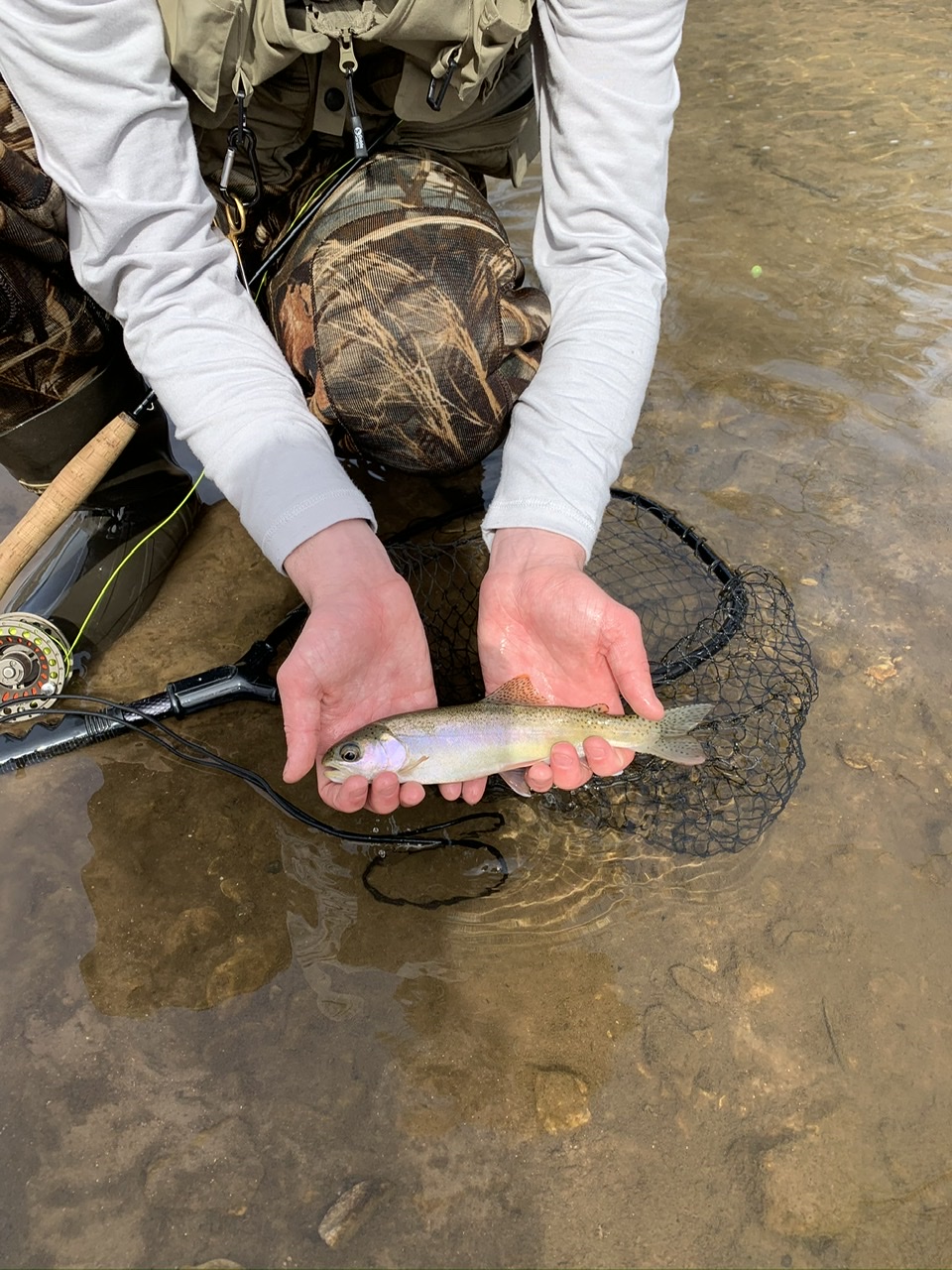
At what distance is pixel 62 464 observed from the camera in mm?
3115

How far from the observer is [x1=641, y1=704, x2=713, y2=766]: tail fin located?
7.14ft

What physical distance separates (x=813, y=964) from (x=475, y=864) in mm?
931

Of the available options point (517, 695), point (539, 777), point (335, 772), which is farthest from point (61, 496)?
point (539, 777)

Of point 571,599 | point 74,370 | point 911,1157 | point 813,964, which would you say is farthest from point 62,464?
point 911,1157

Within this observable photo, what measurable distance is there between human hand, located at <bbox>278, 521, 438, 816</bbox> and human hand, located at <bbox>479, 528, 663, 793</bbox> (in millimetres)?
241

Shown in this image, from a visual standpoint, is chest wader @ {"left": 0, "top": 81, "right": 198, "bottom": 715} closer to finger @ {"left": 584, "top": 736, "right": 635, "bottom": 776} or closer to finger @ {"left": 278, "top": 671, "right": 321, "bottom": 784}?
finger @ {"left": 278, "top": 671, "right": 321, "bottom": 784}

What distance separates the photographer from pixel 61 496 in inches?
106

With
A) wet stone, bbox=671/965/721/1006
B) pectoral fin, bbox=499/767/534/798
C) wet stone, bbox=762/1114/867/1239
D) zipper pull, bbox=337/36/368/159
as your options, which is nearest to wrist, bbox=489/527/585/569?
pectoral fin, bbox=499/767/534/798

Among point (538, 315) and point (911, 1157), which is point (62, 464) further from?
point (911, 1157)

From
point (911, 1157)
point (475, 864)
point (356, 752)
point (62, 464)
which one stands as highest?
point (62, 464)

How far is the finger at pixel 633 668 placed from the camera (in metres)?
1.98

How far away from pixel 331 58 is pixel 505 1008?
2773mm

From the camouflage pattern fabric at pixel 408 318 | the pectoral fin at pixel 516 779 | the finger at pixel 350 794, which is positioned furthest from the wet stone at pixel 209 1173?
the camouflage pattern fabric at pixel 408 318

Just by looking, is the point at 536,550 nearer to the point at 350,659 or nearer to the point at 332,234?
the point at 350,659
